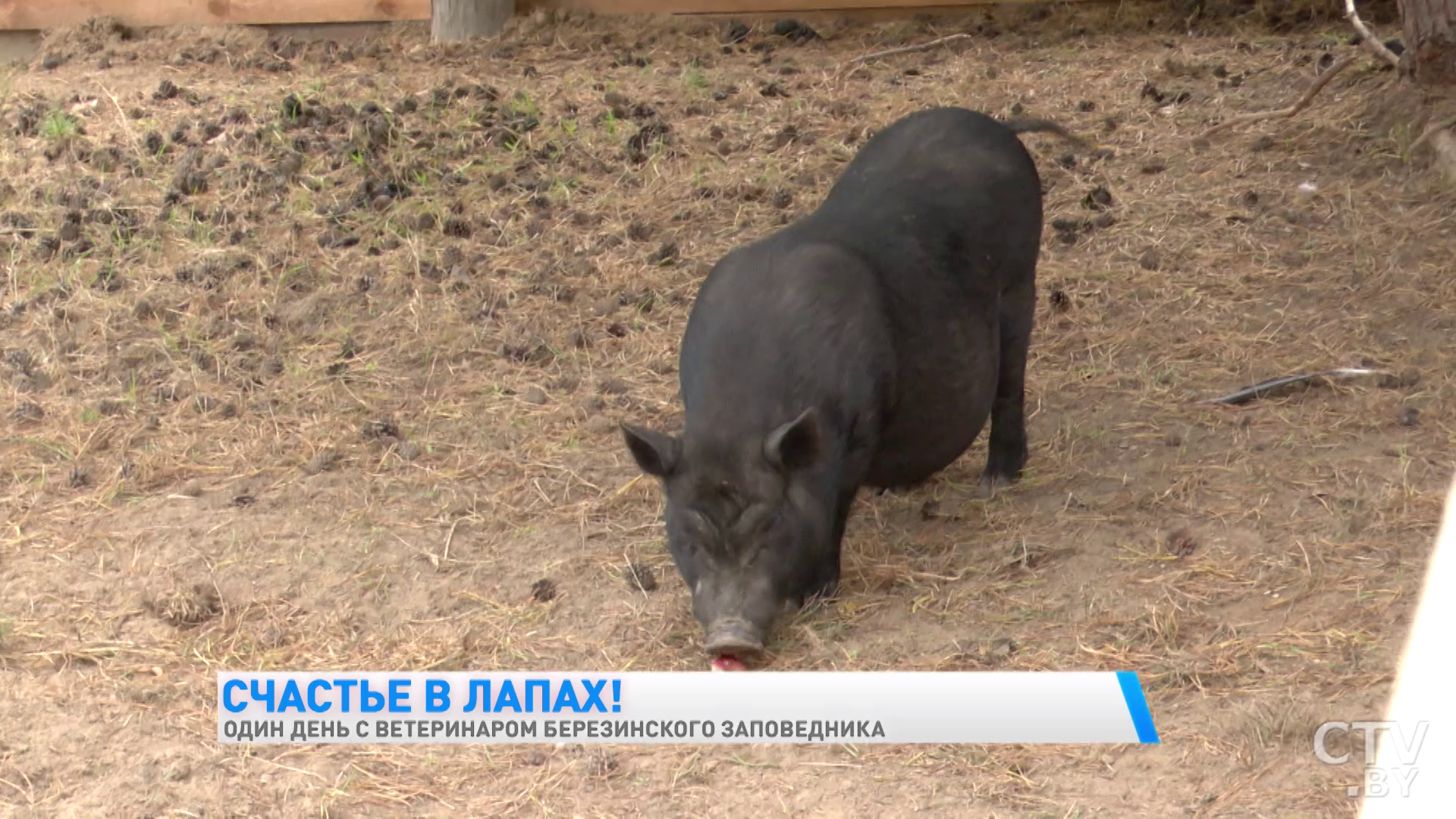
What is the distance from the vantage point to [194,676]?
3.79 meters

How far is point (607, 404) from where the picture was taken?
5324 mm

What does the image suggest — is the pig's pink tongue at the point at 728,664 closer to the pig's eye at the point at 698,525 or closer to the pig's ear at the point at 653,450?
the pig's eye at the point at 698,525

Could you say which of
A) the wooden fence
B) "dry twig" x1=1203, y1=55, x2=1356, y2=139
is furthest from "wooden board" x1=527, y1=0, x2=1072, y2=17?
"dry twig" x1=1203, y1=55, x2=1356, y2=139

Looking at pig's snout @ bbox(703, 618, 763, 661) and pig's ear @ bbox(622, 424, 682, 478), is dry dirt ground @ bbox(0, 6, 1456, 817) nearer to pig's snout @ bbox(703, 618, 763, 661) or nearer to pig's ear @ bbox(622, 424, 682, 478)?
pig's snout @ bbox(703, 618, 763, 661)

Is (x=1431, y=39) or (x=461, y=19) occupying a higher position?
(x=1431, y=39)

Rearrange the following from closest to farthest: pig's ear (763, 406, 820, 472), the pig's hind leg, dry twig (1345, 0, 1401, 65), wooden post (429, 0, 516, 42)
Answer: pig's ear (763, 406, 820, 472)
the pig's hind leg
dry twig (1345, 0, 1401, 65)
wooden post (429, 0, 516, 42)

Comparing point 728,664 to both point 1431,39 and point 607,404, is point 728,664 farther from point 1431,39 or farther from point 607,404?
point 1431,39

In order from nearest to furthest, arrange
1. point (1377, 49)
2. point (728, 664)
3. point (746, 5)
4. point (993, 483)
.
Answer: point (728, 664) → point (993, 483) → point (1377, 49) → point (746, 5)

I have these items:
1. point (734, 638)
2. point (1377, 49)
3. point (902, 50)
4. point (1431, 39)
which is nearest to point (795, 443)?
point (734, 638)

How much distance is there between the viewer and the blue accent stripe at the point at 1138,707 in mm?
3357

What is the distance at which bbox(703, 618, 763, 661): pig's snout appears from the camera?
365 centimetres

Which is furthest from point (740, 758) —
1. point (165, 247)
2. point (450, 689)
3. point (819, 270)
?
point (165, 247)

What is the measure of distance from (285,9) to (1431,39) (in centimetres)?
584

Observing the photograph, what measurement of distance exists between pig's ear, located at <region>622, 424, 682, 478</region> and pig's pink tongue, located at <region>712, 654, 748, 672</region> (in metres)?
0.47
